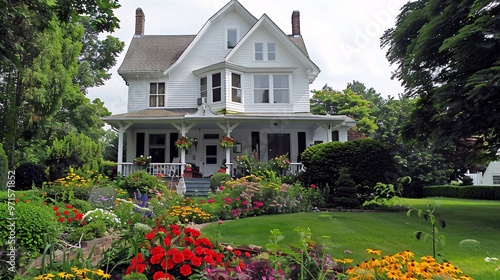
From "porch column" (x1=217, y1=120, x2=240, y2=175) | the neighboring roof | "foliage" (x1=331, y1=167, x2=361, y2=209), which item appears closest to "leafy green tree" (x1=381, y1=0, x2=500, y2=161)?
"foliage" (x1=331, y1=167, x2=361, y2=209)

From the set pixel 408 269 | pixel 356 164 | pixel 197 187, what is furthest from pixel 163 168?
pixel 408 269

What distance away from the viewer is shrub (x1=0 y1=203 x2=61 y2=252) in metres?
3.50

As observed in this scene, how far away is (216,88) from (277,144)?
4185 millimetres

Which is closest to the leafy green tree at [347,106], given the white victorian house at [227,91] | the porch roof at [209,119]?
the white victorian house at [227,91]

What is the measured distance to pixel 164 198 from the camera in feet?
25.8

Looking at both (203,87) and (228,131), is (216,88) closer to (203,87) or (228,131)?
(203,87)

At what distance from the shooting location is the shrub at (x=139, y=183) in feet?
37.3

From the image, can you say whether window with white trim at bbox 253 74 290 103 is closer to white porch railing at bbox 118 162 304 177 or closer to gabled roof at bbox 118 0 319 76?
gabled roof at bbox 118 0 319 76

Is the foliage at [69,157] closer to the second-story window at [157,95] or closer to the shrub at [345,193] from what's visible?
the second-story window at [157,95]

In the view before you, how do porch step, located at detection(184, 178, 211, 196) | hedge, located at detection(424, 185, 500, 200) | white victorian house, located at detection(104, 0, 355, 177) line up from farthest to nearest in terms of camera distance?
hedge, located at detection(424, 185, 500, 200), white victorian house, located at detection(104, 0, 355, 177), porch step, located at detection(184, 178, 211, 196)

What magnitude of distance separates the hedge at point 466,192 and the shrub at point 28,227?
22.0 m

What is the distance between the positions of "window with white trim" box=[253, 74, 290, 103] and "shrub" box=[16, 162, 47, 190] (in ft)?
32.4

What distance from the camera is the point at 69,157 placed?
1342 centimetres

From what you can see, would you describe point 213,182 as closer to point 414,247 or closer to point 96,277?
point 414,247
